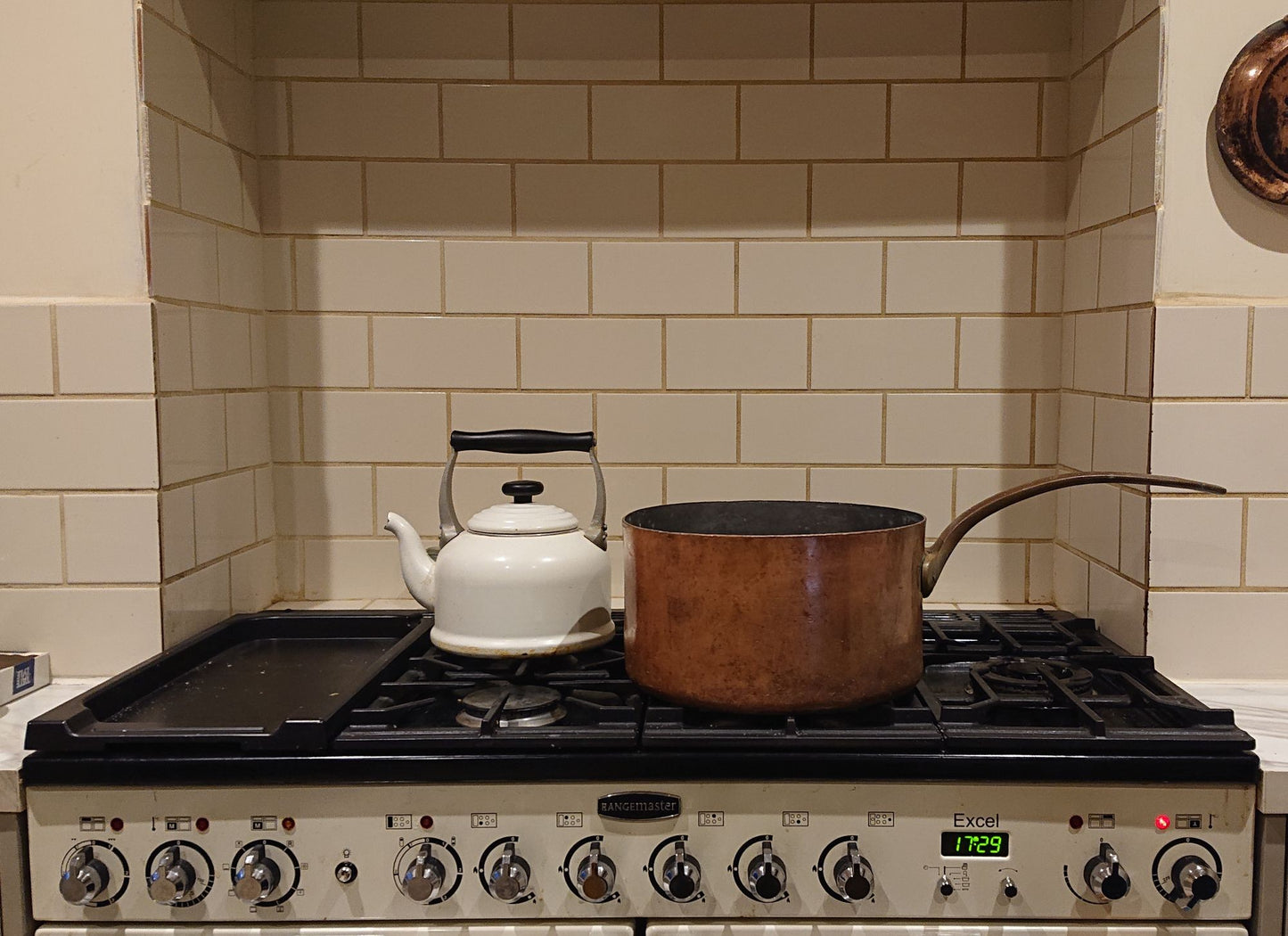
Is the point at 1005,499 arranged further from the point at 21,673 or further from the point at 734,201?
the point at 21,673

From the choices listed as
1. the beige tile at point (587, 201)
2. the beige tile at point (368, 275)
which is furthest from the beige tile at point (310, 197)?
the beige tile at point (587, 201)

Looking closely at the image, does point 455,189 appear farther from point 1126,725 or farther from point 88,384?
point 1126,725

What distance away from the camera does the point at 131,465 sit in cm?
121

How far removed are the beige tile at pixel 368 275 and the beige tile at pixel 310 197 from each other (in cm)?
3

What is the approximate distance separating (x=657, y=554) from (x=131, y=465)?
647 mm

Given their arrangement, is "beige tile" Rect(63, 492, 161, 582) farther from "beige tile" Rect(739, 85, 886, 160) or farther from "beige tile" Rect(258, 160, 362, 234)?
"beige tile" Rect(739, 85, 886, 160)

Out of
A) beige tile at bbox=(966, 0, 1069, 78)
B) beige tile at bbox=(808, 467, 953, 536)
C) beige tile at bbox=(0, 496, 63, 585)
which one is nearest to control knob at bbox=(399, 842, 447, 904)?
beige tile at bbox=(0, 496, 63, 585)

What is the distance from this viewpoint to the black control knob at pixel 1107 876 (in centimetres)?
95

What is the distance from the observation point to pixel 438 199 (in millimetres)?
1527

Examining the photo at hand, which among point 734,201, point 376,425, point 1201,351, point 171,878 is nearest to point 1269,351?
point 1201,351

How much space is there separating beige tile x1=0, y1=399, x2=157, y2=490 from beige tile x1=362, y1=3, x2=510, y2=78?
0.64 metres

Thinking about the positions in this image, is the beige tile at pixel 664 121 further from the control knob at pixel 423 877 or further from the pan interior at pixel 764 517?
the control knob at pixel 423 877

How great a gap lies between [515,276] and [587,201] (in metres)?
0.15

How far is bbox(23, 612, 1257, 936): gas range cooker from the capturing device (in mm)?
966
